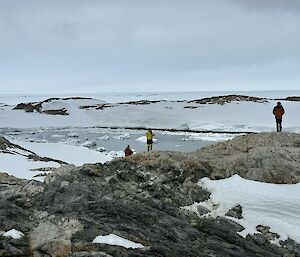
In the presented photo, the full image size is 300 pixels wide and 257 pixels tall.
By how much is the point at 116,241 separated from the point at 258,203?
3125 millimetres

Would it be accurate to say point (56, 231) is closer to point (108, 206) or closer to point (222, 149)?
point (108, 206)

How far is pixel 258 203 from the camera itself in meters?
7.22

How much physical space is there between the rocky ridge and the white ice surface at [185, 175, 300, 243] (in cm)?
16

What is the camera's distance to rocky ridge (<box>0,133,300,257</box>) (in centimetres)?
507

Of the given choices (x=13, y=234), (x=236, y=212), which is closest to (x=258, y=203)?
(x=236, y=212)

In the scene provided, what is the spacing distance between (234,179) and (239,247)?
249cm

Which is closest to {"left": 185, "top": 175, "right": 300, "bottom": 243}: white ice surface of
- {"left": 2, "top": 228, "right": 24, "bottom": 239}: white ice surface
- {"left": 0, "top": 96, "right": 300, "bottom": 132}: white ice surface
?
{"left": 2, "top": 228, "right": 24, "bottom": 239}: white ice surface

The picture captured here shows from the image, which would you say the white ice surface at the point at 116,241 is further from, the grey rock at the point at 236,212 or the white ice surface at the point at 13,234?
the grey rock at the point at 236,212

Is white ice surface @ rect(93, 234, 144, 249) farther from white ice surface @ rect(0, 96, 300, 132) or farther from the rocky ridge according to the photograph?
white ice surface @ rect(0, 96, 300, 132)

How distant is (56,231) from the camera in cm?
523

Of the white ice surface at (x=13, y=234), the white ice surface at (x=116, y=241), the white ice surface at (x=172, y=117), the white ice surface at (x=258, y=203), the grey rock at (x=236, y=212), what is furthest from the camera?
the white ice surface at (x=172, y=117)

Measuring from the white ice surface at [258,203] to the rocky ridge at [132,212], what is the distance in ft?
0.52

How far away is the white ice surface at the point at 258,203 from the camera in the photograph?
6.65 meters

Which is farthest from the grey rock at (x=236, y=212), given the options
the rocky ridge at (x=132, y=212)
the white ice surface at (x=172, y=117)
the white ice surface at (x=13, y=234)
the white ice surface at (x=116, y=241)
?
the white ice surface at (x=172, y=117)
